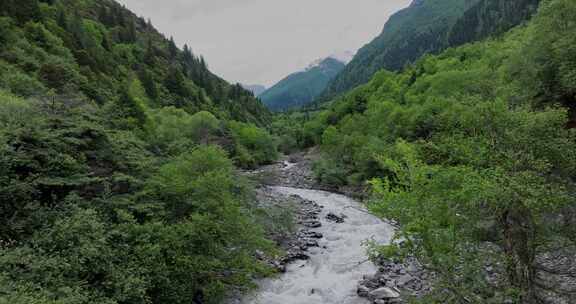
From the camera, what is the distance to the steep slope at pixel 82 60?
32031mm

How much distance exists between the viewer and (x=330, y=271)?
20.0 m

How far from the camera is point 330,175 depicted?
1737 inches

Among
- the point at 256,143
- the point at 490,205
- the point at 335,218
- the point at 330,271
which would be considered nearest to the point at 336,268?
the point at 330,271

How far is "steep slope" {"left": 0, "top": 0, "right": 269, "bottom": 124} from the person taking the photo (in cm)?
3203

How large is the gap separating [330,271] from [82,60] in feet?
155

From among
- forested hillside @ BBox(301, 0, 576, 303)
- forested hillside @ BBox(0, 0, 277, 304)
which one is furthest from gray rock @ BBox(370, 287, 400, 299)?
forested hillside @ BBox(0, 0, 277, 304)

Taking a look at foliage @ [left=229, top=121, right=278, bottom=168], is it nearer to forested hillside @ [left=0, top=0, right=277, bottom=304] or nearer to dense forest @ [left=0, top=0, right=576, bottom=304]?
dense forest @ [left=0, top=0, right=576, bottom=304]

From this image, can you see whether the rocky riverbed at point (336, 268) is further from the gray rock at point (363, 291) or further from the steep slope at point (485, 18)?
the steep slope at point (485, 18)

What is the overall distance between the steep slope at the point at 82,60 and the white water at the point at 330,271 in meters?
18.7

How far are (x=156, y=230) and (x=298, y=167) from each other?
4866 cm

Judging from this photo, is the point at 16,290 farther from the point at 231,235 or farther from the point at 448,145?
the point at 448,145

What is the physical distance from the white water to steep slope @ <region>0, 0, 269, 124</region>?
18.7m

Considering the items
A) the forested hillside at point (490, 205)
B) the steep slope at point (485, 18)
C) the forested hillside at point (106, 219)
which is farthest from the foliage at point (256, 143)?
the steep slope at point (485, 18)

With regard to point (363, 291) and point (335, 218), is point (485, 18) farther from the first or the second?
point (363, 291)
